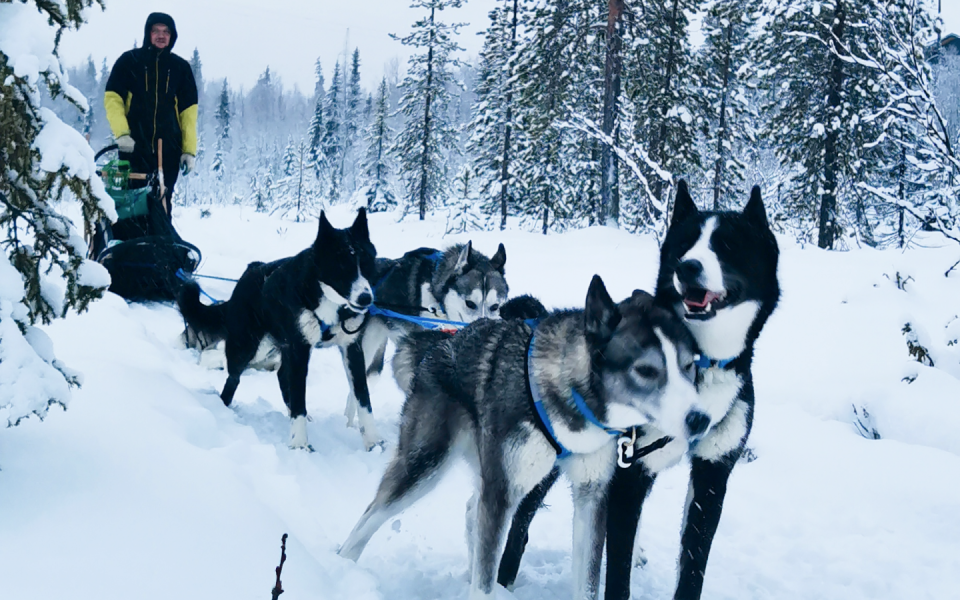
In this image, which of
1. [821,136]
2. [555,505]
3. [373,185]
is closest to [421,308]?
[555,505]

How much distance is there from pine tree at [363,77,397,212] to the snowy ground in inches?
1335

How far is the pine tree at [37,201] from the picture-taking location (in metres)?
2.12

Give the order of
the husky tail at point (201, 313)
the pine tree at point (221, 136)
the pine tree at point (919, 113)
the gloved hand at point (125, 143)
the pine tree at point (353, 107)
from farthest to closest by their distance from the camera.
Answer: the pine tree at point (221, 136), the pine tree at point (353, 107), the gloved hand at point (125, 143), the husky tail at point (201, 313), the pine tree at point (919, 113)

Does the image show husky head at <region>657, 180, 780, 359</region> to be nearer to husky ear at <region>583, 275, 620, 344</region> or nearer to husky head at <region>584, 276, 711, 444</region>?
husky head at <region>584, 276, 711, 444</region>

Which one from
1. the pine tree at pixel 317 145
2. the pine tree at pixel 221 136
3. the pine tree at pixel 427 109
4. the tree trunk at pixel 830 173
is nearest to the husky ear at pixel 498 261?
the tree trunk at pixel 830 173

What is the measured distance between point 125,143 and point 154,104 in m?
0.50

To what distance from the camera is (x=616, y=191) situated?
19219 mm

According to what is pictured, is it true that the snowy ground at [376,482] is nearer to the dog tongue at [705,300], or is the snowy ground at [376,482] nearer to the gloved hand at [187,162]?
the dog tongue at [705,300]

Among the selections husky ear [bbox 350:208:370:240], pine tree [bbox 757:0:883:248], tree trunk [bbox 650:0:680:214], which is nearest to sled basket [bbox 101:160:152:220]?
husky ear [bbox 350:208:370:240]

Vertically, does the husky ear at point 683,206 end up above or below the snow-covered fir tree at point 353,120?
below

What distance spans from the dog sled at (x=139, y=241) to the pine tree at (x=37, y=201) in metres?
4.14

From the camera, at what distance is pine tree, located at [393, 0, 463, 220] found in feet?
86.6

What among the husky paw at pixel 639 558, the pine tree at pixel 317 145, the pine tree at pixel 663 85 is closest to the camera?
the husky paw at pixel 639 558

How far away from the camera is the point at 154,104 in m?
6.61
